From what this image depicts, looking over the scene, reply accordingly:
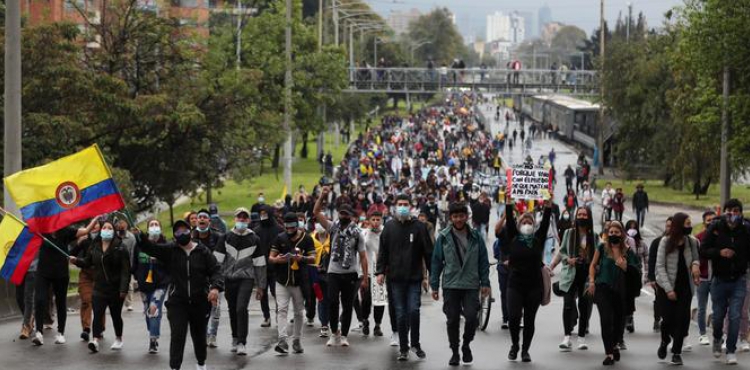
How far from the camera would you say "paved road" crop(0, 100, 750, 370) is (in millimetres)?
14922

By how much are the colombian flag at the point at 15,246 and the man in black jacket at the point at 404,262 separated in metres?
3.91

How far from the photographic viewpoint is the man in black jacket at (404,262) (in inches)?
595

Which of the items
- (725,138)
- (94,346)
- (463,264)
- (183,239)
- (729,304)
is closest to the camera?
(183,239)

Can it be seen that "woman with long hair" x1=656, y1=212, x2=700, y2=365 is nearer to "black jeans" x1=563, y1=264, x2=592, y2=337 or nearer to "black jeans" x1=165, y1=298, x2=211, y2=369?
"black jeans" x1=563, y1=264, x2=592, y2=337

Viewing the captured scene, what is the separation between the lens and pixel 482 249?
48.5ft

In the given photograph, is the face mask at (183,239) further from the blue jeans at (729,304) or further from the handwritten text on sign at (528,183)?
the handwritten text on sign at (528,183)

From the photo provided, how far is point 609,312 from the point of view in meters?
14.9

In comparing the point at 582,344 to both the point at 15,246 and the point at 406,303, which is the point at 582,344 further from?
the point at 15,246

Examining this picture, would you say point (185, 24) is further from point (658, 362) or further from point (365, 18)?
point (365, 18)

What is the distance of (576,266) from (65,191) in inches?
213

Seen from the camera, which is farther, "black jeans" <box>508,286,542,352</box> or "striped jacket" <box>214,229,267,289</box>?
"striped jacket" <box>214,229,267,289</box>

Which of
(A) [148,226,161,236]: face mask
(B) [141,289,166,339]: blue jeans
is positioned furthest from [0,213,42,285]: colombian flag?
(A) [148,226,161,236]: face mask

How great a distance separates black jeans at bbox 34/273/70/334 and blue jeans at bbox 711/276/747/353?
695 cm

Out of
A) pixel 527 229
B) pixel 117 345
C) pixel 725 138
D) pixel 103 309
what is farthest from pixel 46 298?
pixel 725 138
